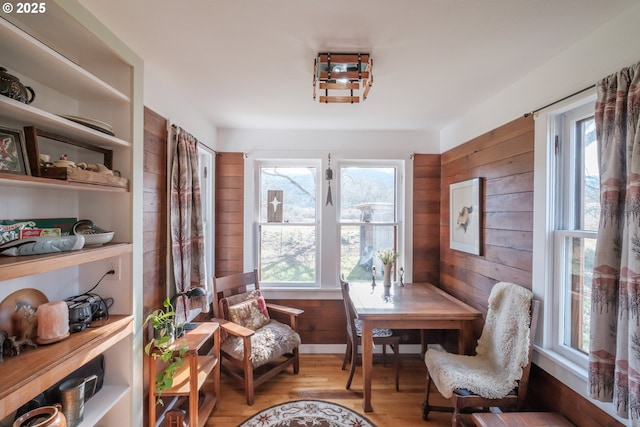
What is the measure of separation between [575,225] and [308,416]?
219 cm

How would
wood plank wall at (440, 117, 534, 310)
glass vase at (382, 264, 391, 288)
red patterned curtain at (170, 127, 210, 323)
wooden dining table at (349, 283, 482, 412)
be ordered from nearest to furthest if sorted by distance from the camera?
wood plank wall at (440, 117, 534, 310), red patterned curtain at (170, 127, 210, 323), wooden dining table at (349, 283, 482, 412), glass vase at (382, 264, 391, 288)

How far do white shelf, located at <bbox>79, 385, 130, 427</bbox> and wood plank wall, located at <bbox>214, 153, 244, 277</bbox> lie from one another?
4.93 ft

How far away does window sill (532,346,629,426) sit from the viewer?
4.29ft

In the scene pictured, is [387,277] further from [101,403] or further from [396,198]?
[101,403]

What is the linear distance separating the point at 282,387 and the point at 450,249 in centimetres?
207

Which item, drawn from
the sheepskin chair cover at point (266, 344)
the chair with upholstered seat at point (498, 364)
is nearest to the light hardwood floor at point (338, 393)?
the sheepskin chair cover at point (266, 344)

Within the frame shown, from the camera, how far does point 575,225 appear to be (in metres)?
1.56

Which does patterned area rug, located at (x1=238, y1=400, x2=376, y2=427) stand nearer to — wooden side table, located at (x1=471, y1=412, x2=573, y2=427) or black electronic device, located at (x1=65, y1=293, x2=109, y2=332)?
wooden side table, located at (x1=471, y1=412, x2=573, y2=427)

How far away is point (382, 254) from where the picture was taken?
280cm

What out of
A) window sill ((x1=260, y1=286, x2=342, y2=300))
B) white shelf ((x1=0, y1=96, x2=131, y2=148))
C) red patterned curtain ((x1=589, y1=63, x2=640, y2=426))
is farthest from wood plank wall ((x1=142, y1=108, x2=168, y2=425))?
red patterned curtain ((x1=589, y1=63, x2=640, y2=426))

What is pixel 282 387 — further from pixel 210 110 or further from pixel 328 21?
pixel 328 21

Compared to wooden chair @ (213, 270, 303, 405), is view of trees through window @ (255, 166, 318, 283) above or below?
above

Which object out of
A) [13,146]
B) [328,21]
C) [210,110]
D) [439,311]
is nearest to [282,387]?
[439,311]

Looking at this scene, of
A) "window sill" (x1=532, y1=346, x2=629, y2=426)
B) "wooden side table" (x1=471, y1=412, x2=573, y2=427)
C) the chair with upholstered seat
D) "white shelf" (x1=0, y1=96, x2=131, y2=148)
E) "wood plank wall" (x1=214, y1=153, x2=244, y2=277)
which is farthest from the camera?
"wood plank wall" (x1=214, y1=153, x2=244, y2=277)
